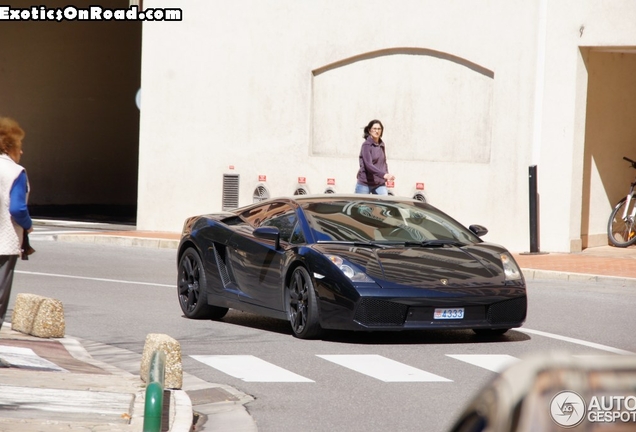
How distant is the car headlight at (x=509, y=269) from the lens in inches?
420

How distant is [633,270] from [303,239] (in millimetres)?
7749

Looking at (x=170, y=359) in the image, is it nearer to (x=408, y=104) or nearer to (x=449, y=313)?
(x=449, y=313)

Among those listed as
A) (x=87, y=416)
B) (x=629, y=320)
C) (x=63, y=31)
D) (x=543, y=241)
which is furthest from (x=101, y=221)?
(x=87, y=416)

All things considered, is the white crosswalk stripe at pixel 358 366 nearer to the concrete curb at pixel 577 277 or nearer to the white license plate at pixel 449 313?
the white license plate at pixel 449 313

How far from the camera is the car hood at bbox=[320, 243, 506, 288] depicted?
10242 millimetres

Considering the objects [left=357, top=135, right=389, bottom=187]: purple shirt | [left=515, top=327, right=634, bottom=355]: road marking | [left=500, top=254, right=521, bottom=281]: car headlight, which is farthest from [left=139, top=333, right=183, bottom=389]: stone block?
[left=357, top=135, right=389, bottom=187]: purple shirt

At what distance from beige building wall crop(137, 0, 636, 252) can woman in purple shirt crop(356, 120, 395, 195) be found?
2124mm

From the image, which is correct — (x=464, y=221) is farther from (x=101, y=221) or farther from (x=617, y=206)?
(x=101, y=221)

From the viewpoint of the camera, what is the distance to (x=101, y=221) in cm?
2666

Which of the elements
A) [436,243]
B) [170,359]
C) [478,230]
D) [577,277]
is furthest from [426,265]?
[577,277]

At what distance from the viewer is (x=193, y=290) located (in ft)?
39.8

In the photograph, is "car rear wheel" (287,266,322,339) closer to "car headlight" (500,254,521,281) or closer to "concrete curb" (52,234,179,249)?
"car headlight" (500,254,521,281)

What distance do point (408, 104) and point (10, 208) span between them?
13305 millimetres

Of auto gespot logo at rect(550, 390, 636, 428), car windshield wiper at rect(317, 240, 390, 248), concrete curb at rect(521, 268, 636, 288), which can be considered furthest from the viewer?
concrete curb at rect(521, 268, 636, 288)
